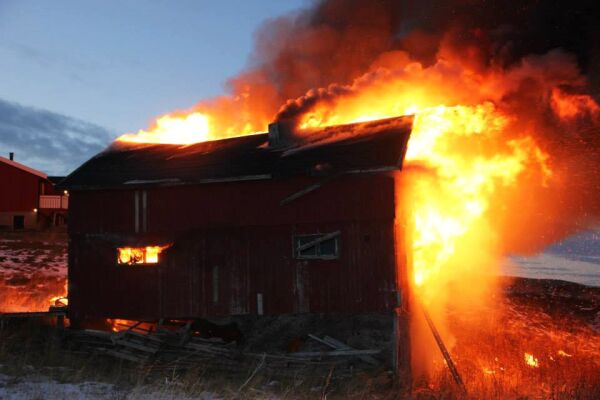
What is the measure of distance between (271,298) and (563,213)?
56037 millimetres

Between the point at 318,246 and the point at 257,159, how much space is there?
3920mm

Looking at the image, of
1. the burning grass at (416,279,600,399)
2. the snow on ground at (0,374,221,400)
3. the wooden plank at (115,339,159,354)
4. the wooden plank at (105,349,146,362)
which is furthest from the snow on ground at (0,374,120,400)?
the burning grass at (416,279,600,399)

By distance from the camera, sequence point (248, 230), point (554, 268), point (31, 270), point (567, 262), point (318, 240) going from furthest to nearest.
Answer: point (567, 262)
point (554, 268)
point (31, 270)
point (248, 230)
point (318, 240)

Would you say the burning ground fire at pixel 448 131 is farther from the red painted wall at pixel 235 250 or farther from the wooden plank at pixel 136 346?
the wooden plank at pixel 136 346

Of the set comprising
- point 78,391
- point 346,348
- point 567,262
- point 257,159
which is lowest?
point 78,391

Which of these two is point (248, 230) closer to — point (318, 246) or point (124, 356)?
point (318, 246)

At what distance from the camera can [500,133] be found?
1983cm

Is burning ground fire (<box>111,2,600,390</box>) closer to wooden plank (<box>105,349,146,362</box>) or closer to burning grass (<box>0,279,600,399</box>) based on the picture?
burning grass (<box>0,279,600,399</box>)

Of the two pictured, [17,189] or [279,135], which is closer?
[279,135]

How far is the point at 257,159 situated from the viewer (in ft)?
59.4

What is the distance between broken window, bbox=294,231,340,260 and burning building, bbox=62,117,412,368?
3 cm

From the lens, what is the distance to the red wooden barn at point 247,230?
1605 cm

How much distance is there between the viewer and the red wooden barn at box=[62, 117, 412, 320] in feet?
52.6

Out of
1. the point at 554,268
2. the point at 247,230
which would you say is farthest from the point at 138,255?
the point at 554,268
